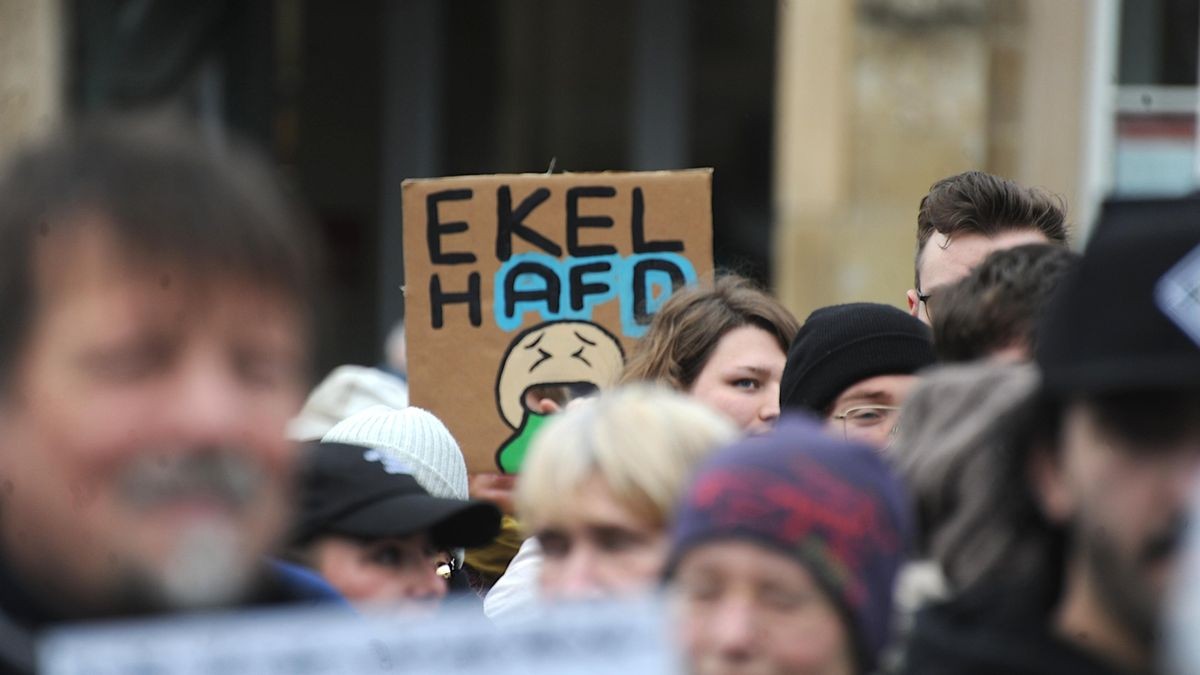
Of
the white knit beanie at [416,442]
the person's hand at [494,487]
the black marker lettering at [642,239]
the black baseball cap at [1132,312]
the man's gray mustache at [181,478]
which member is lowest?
the person's hand at [494,487]

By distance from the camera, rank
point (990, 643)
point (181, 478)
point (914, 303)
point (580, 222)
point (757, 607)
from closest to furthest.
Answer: point (181, 478) → point (990, 643) → point (757, 607) → point (914, 303) → point (580, 222)

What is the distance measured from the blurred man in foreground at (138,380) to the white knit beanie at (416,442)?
205 centimetres

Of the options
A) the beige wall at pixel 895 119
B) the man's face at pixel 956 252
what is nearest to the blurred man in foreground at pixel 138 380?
the man's face at pixel 956 252

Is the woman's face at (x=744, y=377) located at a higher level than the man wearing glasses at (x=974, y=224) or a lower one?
lower

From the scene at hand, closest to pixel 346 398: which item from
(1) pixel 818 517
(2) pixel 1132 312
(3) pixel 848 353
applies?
(3) pixel 848 353

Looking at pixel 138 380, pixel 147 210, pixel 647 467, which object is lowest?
pixel 647 467

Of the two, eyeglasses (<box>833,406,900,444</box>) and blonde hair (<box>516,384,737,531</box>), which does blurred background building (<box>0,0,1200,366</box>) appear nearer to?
eyeglasses (<box>833,406,900,444</box>)

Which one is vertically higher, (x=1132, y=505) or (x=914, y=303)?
(x=1132, y=505)

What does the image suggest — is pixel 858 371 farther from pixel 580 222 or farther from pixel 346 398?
pixel 346 398

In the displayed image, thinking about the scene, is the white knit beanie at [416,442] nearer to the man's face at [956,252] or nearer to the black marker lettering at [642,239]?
the black marker lettering at [642,239]

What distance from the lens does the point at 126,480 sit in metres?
1.44

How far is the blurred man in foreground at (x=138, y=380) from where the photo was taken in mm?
1445

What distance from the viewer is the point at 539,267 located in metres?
4.44

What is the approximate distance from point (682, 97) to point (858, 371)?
26.9 ft
